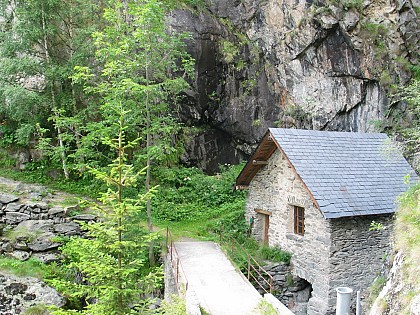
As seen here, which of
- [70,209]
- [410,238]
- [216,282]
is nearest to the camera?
[410,238]

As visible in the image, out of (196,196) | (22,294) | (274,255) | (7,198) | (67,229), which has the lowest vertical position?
(22,294)

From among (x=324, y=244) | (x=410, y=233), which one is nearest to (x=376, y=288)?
(x=410, y=233)

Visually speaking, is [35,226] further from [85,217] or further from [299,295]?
[299,295]

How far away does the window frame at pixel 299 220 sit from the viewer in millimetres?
12711

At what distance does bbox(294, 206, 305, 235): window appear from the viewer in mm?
12722

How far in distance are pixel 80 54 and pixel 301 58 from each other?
474 inches

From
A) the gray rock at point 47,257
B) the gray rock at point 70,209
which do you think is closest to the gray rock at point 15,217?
the gray rock at point 70,209

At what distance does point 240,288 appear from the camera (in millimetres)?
10086

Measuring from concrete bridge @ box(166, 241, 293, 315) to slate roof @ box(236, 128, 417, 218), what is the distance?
338cm

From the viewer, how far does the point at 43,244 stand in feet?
44.3

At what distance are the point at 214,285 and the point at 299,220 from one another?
13.8ft

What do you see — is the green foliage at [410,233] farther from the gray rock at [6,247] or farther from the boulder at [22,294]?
the gray rock at [6,247]

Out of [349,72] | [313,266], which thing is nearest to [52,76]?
[313,266]

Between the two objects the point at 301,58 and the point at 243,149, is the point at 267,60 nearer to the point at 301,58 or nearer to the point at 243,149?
the point at 301,58
